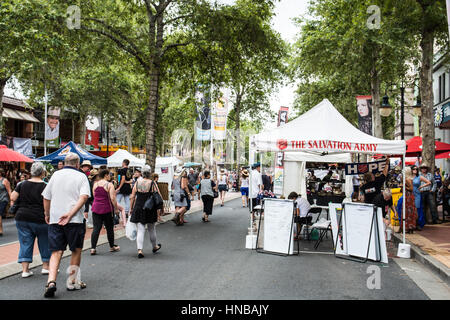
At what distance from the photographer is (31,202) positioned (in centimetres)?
701

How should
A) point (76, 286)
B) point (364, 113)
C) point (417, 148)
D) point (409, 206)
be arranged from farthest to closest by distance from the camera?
point (364, 113), point (417, 148), point (409, 206), point (76, 286)

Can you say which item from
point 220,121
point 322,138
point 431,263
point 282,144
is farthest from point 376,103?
point 431,263

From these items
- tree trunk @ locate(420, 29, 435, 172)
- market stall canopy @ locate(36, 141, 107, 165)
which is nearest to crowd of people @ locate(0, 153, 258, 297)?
tree trunk @ locate(420, 29, 435, 172)

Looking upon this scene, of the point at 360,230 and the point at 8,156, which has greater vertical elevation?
the point at 8,156

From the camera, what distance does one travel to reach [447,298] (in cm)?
630

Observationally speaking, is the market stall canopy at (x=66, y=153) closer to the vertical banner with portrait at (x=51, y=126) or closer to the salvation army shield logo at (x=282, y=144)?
the salvation army shield logo at (x=282, y=144)

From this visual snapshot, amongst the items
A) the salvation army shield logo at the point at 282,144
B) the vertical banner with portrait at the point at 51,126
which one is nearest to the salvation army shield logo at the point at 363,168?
the salvation army shield logo at the point at 282,144

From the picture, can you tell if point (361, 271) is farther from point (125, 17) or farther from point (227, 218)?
point (125, 17)

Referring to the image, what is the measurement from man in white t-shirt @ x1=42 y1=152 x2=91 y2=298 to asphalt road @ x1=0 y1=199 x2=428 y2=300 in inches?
25.6

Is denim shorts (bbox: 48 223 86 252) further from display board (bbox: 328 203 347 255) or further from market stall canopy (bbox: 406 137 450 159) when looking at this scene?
market stall canopy (bbox: 406 137 450 159)

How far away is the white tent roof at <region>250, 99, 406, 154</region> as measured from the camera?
392 inches

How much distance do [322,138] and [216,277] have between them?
4.35 m

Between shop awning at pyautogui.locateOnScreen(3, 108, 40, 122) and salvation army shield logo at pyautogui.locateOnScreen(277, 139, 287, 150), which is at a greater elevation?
shop awning at pyautogui.locateOnScreen(3, 108, 40, 122)

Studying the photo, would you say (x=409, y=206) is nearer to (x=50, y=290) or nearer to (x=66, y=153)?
(x=50, y=290)
